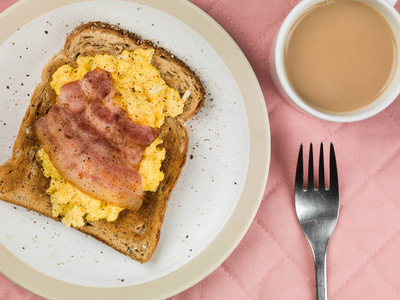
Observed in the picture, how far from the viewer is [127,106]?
1.51 meters

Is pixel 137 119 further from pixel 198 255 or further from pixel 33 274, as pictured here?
pixel 33 274

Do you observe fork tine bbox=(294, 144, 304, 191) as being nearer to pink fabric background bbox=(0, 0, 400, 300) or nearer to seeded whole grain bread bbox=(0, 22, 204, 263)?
pink fabric background bbox=(0, 0, 400, 300)

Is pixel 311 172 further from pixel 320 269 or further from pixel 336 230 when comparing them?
pixel 320 269

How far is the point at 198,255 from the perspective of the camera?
1654mm

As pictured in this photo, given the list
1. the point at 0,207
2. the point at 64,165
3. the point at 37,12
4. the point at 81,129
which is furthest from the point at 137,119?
the point at 0,207

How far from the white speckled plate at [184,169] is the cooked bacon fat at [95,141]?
0.73 ft

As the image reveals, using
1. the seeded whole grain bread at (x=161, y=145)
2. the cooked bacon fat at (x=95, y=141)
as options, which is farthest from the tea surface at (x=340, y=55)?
the cooked bacon fat at (x=95, y=141)

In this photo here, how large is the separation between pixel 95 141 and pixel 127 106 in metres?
0.19

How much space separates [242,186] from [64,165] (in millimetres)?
724

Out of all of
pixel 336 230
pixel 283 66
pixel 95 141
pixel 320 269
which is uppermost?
pixel 283 66

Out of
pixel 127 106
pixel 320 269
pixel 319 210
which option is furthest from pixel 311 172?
pixel 127 106

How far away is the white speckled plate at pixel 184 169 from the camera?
5.21 feet

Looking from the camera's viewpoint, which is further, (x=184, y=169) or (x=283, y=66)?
(x=184, y=169)

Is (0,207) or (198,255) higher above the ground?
(0,207)
